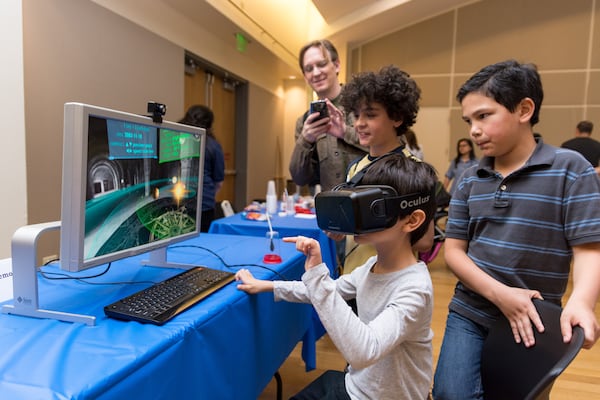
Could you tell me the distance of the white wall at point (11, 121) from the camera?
6.81 feet

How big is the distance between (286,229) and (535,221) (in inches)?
52.1

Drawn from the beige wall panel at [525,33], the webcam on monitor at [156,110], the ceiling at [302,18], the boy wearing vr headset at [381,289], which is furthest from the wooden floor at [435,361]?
the beige wall panel at [525,33]

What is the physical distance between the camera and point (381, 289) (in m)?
0.91

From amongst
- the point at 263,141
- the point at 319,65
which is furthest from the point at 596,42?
the point at 319,65

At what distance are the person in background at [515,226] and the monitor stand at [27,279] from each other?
91 centimetres

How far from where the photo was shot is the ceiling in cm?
414

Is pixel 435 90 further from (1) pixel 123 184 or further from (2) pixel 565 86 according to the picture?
(1) pixel 123 184

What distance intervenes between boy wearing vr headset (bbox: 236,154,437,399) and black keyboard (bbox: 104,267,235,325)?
0.08m

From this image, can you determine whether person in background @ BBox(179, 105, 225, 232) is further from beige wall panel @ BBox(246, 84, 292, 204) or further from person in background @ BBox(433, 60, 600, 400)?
beige wall panel @ BBox(246, 84, 292, 204)

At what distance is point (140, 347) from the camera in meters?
0.66

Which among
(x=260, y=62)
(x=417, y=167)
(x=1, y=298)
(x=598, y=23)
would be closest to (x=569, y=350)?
(x=417, y=167)

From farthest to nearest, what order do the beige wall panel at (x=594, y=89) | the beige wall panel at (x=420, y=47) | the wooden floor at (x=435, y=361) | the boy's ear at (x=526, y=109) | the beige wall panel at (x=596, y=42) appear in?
the beige wall panel at (x=420, y=47) < the beige wall panel at (x=594, y=89) < the beige wall panel at (x=596, y=42) < the wooden floor at (x=435, y=361) < the boy's ear at (x=526, y=109)

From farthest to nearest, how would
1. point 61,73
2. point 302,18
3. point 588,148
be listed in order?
point 302,18 → point 588,148 → point 61,73

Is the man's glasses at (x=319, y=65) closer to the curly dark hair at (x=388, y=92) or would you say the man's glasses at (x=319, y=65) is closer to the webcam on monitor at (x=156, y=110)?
the curly dark hair at (x=388, y=92)
